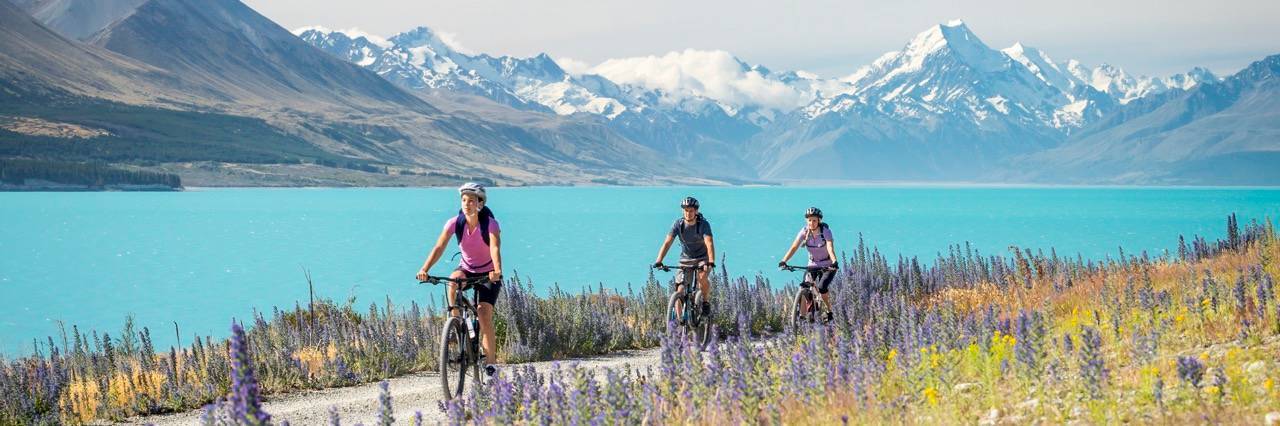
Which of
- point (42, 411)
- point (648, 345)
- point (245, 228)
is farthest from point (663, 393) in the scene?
point (245, 228)

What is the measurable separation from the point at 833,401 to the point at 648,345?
9.16 meters

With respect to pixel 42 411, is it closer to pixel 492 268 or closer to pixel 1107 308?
pixel 492 268

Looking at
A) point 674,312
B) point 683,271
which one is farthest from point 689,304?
point 683,271

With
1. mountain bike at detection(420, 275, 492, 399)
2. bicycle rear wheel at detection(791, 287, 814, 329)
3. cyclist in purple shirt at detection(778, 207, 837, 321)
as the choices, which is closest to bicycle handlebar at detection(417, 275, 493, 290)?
mountain bike at detection(420, 275, 492, 399)

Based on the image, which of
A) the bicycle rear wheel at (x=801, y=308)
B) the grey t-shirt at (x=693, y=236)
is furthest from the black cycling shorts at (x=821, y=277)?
the grey t-shirt at (x=693, y=236)

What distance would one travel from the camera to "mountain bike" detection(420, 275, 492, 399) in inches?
406

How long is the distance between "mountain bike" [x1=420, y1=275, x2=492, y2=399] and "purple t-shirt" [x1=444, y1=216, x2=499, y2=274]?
0.13m

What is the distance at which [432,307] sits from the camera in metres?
18.1

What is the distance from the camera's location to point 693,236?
45.7 ft

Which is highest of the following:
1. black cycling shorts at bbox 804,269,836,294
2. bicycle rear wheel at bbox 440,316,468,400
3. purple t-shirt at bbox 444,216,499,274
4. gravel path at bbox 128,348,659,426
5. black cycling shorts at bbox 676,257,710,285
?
purple t-shirt at bbox 444,216,499,274

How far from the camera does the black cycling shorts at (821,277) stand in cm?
1388

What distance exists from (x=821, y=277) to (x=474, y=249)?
5.50 metres

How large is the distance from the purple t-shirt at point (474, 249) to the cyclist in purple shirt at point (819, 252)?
486cm

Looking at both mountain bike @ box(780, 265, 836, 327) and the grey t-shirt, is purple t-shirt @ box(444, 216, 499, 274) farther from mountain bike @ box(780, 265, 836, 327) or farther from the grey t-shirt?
mountain bike @ box(780, 265, 836, 327)
